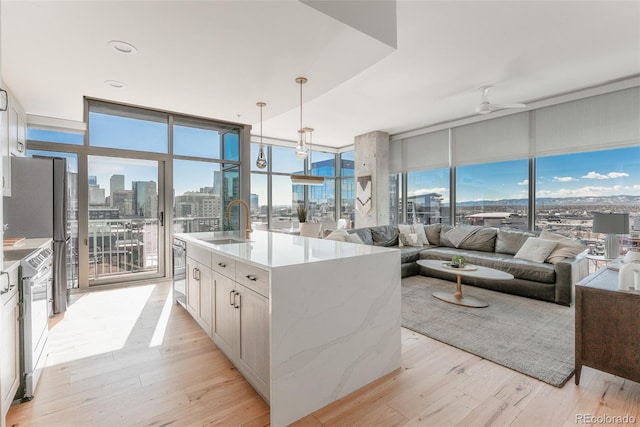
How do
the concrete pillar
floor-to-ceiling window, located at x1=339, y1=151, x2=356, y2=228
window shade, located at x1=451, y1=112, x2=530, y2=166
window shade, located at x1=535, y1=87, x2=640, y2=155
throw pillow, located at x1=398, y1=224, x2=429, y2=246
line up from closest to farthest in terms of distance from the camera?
window shade, located at x1=535, y1=87, x2=640, y2=155
window shade, located at x1=451, y1=112, x2=530, y2=166
throw pillow, located at x1=398, y1=224, x2=429, y2=246
the concrete pillar
floor-to-ceiling window, located at x1=339, y1=151, x2=356, y2=228

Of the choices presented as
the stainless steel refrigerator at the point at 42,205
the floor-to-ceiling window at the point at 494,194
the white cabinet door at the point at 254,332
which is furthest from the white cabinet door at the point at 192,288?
the floor-to-ceiling window at the point at 494,194

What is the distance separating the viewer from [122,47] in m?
2.64

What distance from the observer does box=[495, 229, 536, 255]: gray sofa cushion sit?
4625 millimetres

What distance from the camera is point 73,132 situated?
437 centimetres

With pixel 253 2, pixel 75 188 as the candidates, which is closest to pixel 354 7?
pixel 253 2

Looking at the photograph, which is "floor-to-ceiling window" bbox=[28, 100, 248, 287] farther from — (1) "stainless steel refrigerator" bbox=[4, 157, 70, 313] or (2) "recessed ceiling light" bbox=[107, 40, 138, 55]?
(2) "recessed ceiling light" bbox=[107, 40, 138, 55]

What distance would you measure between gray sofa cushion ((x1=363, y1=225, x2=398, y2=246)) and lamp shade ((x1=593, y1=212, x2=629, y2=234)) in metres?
2.79

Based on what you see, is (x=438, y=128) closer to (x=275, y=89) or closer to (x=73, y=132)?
(x=275, y=89)

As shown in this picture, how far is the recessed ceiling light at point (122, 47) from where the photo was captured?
8.42 feet

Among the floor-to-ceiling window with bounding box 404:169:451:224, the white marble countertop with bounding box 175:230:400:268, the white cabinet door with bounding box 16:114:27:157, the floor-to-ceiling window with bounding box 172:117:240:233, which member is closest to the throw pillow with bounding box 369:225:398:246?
the floor-to-ceiling window with bounding box 404:169:451:224

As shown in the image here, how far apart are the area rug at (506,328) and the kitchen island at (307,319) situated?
2.81 ft

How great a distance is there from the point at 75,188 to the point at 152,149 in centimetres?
116

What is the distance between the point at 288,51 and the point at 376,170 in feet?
15.5

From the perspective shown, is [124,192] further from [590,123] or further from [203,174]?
[590,123]
